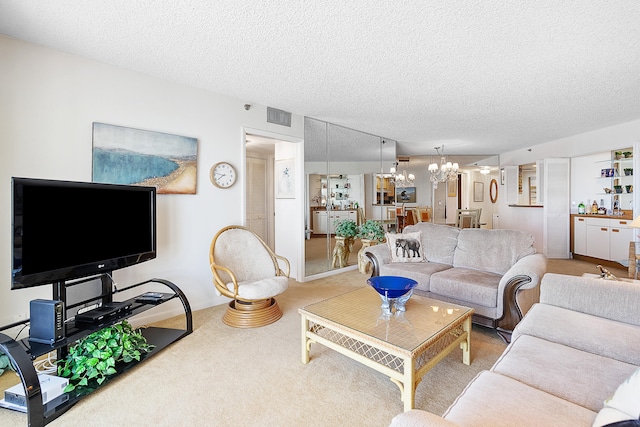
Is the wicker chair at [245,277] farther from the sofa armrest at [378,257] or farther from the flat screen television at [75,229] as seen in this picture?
the sofa armrest at [378,257]

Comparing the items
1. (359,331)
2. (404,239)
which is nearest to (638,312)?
(359,331)

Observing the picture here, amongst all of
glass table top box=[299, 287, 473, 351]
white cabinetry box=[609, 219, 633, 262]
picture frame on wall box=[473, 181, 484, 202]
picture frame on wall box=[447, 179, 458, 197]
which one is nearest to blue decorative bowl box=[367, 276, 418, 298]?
glass table top box=[299, 287, 473, 351]

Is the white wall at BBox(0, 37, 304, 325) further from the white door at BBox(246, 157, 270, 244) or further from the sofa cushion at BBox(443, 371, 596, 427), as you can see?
the sofa cushion at BBox(443, 371, 596, 427)

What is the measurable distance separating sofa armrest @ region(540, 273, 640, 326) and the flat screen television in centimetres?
311

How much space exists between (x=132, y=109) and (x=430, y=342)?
10.4 ft

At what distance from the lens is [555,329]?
5.58ft

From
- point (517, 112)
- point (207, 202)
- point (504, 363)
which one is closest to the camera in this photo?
point (504, 363)

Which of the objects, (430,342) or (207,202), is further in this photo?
(207,202)

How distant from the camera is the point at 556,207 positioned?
6410mm

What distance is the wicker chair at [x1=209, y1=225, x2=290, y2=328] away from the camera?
113 inches

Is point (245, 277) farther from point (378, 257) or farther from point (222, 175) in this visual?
point (378, 257)

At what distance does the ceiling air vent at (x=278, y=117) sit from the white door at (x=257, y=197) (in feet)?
6.35

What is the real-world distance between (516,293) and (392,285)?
3.50ft

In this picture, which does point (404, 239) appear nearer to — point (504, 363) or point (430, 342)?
point (430, 342)
